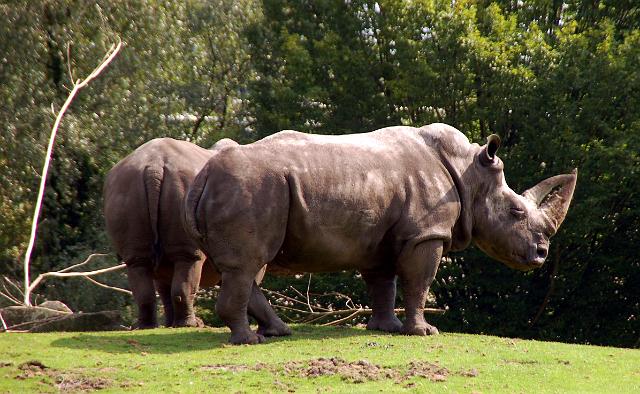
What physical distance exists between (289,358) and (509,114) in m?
14.6

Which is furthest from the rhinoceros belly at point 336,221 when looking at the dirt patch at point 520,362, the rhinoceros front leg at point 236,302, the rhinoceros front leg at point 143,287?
the rhinoceros front leg at point 143,287

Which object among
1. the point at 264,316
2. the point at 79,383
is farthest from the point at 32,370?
the point at 264,316

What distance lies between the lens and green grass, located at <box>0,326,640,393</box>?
10.1 m

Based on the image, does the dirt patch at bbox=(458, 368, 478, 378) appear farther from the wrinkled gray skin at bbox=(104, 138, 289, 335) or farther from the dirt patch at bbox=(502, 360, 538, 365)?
the wrinkled gray skin at bbox=(104, 138, 289, 335)

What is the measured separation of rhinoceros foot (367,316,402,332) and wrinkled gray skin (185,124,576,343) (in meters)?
0.01

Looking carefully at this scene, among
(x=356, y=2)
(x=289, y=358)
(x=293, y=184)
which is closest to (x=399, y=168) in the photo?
(x=293, y=184)

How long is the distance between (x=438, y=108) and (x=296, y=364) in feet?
50.9

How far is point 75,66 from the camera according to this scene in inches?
955

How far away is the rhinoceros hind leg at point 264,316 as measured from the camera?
12.6 m

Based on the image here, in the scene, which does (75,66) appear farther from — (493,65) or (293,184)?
(293,184)

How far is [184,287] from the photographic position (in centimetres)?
1422

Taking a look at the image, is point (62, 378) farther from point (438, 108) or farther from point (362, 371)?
point (438, 108)

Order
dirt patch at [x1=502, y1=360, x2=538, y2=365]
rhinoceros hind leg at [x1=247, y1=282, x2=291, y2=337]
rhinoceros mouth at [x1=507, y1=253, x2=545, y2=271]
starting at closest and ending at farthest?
dirt patch at [x1=502, y1=360, x2=538, y2=365], rhinoceros hind leg at [x1=247, y1=282, x2=291, y2=337], rhinoceros mouth at [x1=507, y1=253, x2=545, y2=271]

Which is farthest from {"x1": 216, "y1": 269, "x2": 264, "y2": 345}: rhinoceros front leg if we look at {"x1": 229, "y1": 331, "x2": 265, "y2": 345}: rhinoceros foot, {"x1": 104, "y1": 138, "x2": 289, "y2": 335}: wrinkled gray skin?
{"x1": 104, "y1": 138, "x2": 289, "y2": 335}: wrinkled gray skin
